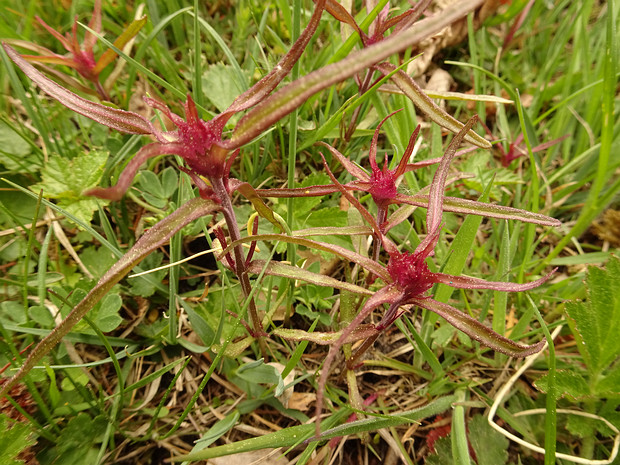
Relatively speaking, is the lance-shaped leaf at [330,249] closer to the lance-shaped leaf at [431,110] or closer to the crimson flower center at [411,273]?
the crimson flower center at [411,273]

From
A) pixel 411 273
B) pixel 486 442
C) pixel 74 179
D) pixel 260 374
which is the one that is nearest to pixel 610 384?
pixel 486 442

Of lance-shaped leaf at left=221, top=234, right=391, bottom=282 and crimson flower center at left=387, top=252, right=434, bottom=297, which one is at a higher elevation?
lance-shaped leaf at left=221, top=234, right=391, bottom=282

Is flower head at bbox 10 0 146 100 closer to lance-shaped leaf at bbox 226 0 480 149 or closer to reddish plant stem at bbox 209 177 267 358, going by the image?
reddish plant stem at bbox 209 177 267 358

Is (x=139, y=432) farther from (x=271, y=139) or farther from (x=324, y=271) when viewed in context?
(x=271, y=139)

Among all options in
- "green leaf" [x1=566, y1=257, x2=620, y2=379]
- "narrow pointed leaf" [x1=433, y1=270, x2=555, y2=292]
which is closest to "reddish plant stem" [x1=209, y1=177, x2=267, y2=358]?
"narrow pointed leaf" [x1=433, y1=270, x2=555, y2=292]

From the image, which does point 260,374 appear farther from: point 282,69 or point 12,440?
point 282,69

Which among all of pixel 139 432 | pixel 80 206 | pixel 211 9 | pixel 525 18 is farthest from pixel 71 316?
pixel 525 18
